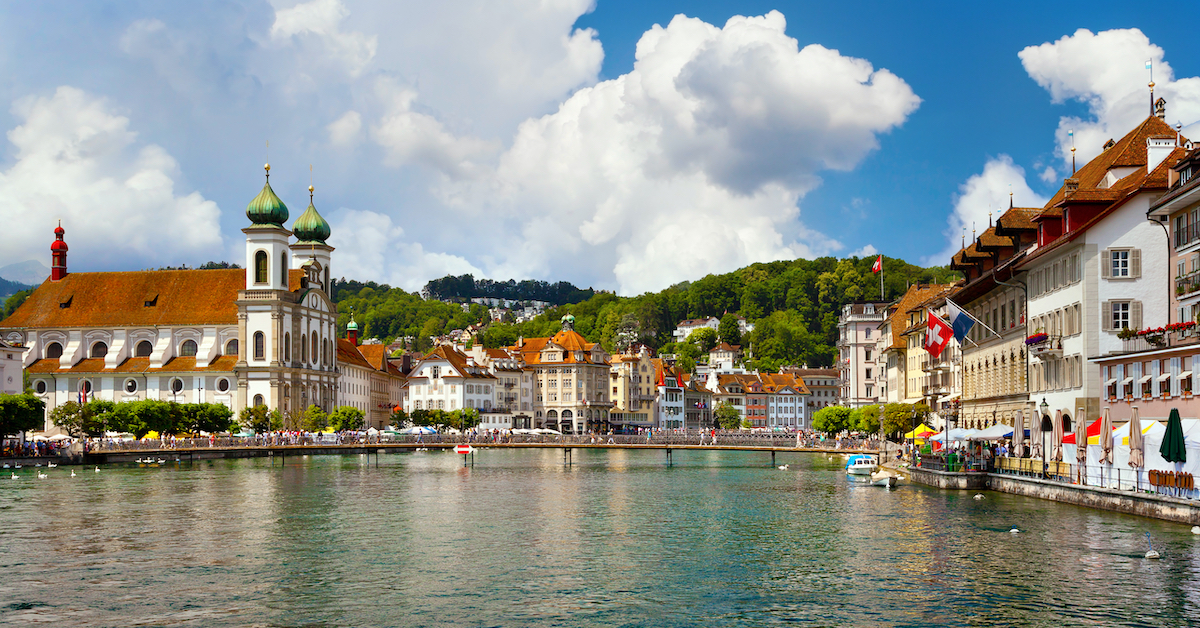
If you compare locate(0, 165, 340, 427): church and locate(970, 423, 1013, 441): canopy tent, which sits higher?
locate(0, 165, 340, 427): church

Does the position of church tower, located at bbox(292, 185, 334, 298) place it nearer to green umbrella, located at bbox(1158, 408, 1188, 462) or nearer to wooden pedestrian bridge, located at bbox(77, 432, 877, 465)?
wooden pedestrian bridge, located at bbox(77, 432, 877, 465)

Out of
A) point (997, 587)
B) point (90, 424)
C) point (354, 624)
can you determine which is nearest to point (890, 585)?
point (997, 587)

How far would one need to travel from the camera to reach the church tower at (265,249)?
456 ft

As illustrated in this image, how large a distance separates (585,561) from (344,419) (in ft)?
332

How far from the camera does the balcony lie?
5766cm

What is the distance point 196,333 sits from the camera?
140250 millimetres

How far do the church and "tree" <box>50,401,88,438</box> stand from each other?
72.9 ft

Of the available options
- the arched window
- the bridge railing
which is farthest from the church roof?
the bridge railing

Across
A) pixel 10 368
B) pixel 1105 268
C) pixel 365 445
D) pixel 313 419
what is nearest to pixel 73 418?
pixel 10 368

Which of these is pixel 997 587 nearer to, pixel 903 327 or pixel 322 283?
pixel 903 327

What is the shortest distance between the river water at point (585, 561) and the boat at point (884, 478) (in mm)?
4146

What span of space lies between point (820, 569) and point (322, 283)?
425ft

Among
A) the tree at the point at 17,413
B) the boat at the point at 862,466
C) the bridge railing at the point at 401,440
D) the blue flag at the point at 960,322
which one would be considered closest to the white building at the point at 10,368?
the bridge railing at the point at 401,440

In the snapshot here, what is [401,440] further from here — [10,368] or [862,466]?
[862,466]
